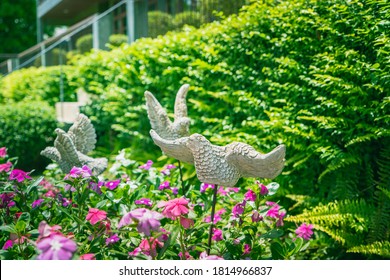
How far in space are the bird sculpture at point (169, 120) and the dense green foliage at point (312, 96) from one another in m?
1.16

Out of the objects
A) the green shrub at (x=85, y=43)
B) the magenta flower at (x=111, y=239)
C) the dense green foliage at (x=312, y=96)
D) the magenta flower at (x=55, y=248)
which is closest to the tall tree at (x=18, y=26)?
the green shrub at (x=85, y=43)

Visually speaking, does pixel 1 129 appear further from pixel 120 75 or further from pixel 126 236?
pixel 126 236

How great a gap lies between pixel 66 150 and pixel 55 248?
1638mm

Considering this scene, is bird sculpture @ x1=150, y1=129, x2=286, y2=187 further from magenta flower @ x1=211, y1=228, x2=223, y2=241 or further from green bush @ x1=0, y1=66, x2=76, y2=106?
green bush @ x1=0, y1=66, x2=76, y2=106

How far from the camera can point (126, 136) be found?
23.5 ft

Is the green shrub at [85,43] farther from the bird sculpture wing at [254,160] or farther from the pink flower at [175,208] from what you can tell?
the pink flower at [175,208]

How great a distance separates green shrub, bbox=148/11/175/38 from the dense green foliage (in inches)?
75.0

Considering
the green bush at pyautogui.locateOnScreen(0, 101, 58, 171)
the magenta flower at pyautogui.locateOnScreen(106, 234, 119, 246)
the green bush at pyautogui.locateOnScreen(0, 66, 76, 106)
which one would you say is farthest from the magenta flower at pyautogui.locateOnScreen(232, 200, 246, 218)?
the green bush at pyautogui.locateOnScreen(0, 66, 76, 106)

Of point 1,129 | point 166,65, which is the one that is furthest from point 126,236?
point 1,129

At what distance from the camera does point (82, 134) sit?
3.62m

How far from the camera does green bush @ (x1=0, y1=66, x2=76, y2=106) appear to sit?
9.86 m

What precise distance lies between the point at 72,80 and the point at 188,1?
360 centimetres

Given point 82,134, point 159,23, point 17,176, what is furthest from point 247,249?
point 159,23

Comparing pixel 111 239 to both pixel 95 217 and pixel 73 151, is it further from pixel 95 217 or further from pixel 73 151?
pixel 73 151
